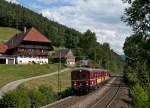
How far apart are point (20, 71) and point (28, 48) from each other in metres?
26.2

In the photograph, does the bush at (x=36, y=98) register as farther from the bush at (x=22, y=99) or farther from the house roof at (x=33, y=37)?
the house roof at (x=33, y=37)

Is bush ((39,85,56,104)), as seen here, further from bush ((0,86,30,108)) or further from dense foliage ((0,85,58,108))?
bush ((0,86,30,108))

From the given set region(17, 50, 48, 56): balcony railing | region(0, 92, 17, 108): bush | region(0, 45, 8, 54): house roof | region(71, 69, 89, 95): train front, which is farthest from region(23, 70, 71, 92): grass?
region(0, 92, 17, 108): bush

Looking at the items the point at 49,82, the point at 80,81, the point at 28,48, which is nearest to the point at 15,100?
the point at 80,81

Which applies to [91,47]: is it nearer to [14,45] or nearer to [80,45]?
[80,45]

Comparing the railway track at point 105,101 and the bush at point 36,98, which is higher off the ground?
the bush at point 36,98

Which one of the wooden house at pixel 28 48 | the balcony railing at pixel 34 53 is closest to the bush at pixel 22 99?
the wooden house at pixel 28 48

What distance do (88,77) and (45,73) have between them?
145 ft

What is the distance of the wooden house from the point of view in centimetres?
12200

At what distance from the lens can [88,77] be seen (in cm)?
5991

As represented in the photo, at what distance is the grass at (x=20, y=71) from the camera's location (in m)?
88.8

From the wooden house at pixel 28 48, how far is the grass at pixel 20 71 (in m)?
11.8

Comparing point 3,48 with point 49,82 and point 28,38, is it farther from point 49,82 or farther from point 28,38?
point 49,82

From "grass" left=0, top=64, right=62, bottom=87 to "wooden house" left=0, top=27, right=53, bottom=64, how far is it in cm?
1177
